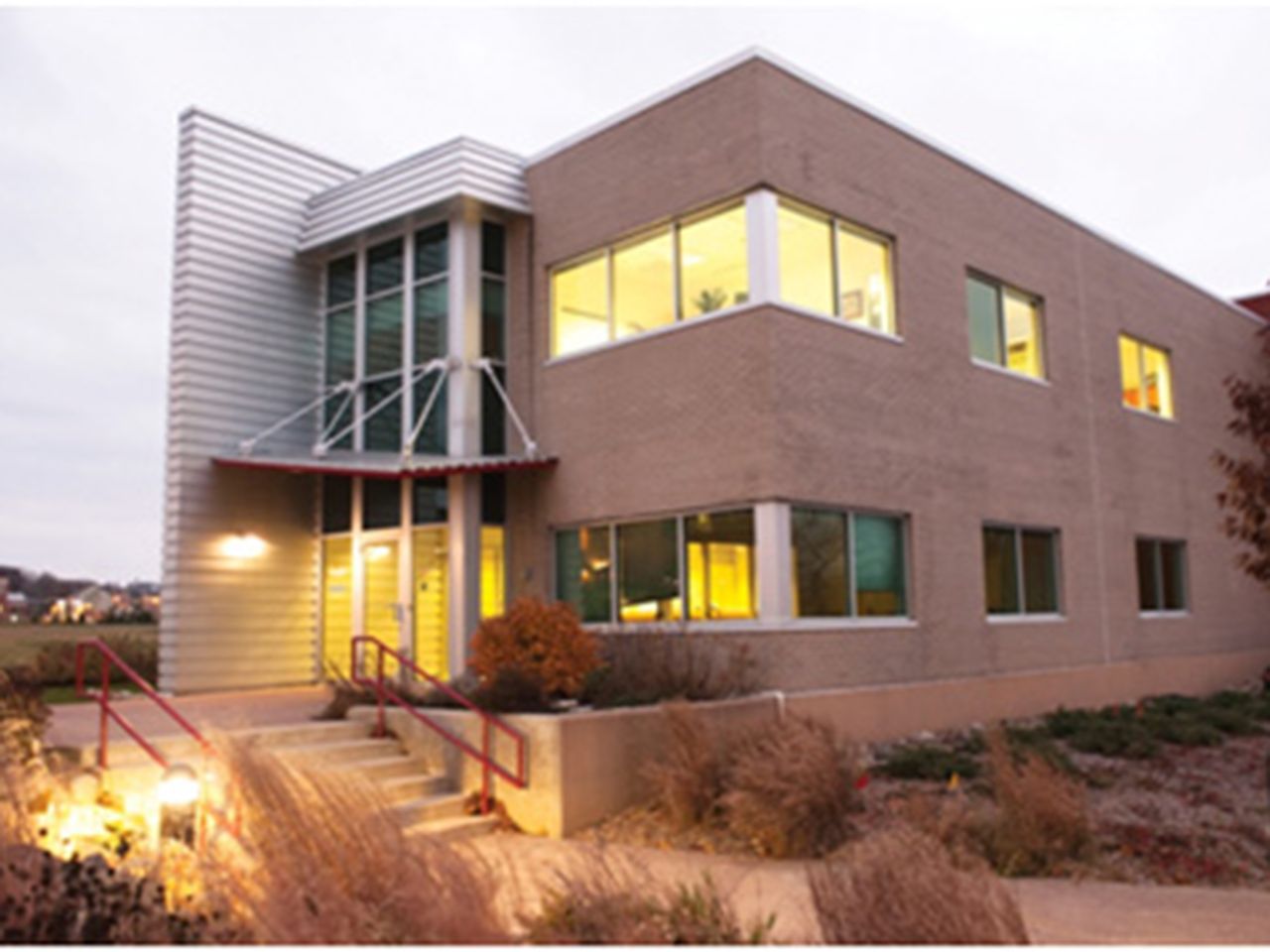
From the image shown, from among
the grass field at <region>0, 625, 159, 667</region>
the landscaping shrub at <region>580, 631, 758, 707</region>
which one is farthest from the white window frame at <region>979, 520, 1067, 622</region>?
the grass field at <region>0, 625, 159, 667</region>

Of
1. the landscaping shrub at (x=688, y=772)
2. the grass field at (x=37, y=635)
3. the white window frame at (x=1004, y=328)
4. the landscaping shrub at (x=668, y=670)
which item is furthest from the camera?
the grass field at (x=37, y=635)

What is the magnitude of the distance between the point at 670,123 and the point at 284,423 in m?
7.16

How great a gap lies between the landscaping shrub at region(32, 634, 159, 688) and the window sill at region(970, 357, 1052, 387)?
526 inches

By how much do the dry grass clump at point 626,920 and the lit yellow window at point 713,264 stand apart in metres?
9.29

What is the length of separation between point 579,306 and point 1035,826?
9.54m

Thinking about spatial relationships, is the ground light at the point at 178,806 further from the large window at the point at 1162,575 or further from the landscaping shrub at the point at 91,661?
the large window at the point at 1162,575

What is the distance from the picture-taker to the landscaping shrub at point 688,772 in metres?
9.23

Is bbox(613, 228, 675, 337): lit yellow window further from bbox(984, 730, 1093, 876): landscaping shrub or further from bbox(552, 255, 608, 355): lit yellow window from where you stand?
bbox(984, 730, 1093, 876): landscaping shrub

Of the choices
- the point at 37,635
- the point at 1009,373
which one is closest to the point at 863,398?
the point at 1009,373

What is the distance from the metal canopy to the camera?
14.5m

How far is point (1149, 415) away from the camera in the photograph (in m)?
20.6

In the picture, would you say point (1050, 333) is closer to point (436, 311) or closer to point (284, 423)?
point (436, 311)

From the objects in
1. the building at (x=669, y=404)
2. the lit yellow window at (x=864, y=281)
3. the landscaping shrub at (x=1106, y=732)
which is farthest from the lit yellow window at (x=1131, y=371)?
the lit yellow window at (x=864, y=281)

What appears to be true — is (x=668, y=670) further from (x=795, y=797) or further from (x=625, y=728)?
(x=795, y=797)
